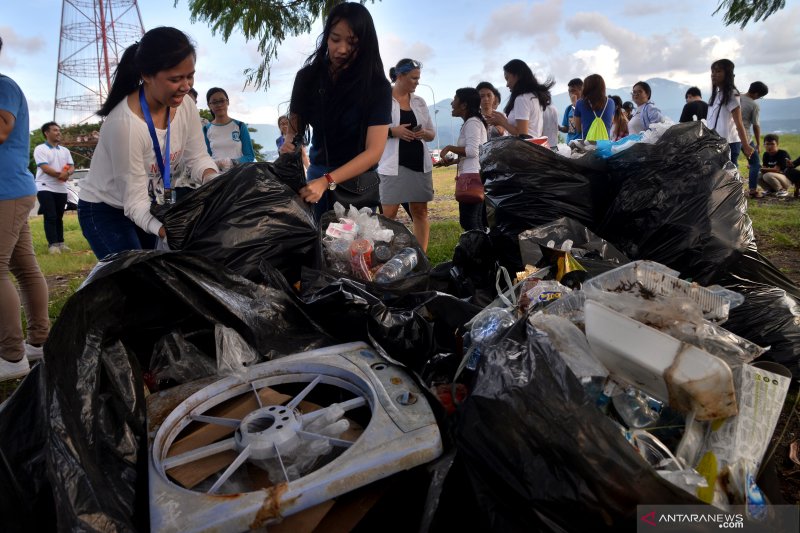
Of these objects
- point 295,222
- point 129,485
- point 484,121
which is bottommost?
point 129,485

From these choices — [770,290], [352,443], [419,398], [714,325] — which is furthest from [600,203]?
[352,443]

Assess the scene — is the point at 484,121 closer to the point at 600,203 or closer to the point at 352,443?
the point at 600,203

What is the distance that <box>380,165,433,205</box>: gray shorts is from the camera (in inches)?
154

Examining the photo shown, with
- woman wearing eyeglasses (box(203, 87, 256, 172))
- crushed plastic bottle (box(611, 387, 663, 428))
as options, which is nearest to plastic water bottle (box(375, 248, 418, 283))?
crushed plastic bottle (box(611, 387, 663, 428))

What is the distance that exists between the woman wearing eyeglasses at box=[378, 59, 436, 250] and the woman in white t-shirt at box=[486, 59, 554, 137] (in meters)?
0.83

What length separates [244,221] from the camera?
6.65ft

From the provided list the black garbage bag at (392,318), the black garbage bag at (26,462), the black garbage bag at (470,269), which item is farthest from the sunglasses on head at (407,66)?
the black garbage bag at (26,462)

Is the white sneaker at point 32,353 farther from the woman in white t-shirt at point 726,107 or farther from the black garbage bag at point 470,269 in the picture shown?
the woman in white t-shirt at point 726,107

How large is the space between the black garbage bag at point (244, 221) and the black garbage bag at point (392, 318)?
32cm

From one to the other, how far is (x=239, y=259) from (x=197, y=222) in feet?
0.68

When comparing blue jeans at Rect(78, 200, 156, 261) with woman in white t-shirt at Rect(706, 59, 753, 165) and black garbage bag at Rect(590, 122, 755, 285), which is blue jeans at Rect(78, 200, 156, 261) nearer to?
black garbage bag at Rect(590, 122, 755, 285)

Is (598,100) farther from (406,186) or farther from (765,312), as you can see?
(765,312)

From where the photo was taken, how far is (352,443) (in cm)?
123

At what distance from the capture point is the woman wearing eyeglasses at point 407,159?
392 cm
